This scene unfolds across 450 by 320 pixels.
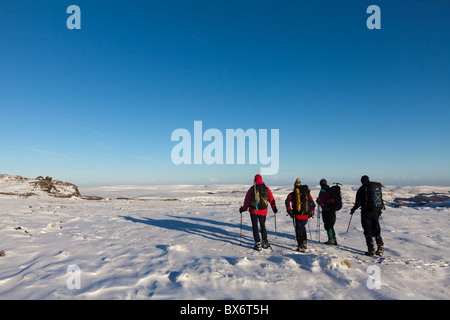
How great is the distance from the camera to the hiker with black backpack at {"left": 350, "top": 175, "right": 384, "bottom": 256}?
297 inches

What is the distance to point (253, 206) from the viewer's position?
8.05 metres

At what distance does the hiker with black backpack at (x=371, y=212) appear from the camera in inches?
297

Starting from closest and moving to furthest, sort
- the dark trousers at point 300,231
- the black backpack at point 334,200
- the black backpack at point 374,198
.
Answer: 1. the black backpack at point 374,198
2. the dark trousers at point 300,231
3. the black backpack at point 334,200

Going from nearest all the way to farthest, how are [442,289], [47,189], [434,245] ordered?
1. [442,289]
2. [434,245]
3. [47,189]

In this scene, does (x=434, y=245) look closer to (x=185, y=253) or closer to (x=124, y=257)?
(x=185, y=253)

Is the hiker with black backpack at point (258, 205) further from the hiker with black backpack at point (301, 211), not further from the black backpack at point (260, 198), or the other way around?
the hiker with black backpack at point (301, 211)

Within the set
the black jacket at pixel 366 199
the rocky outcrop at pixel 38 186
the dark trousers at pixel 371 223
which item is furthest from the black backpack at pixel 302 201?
the rocky outcrop at pixel 38 186

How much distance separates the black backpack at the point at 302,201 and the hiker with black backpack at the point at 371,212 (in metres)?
1.52

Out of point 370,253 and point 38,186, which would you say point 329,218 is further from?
point 38,186

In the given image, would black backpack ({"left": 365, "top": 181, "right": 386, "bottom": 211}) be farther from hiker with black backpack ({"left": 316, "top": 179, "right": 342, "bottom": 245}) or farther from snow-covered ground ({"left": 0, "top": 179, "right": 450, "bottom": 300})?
snow-covered ground ({"left": 0, "top": 179, "right": 450, "bottom": 300})

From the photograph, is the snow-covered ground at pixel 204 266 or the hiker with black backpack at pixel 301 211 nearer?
the snow-covered ground at pixel 204 266
